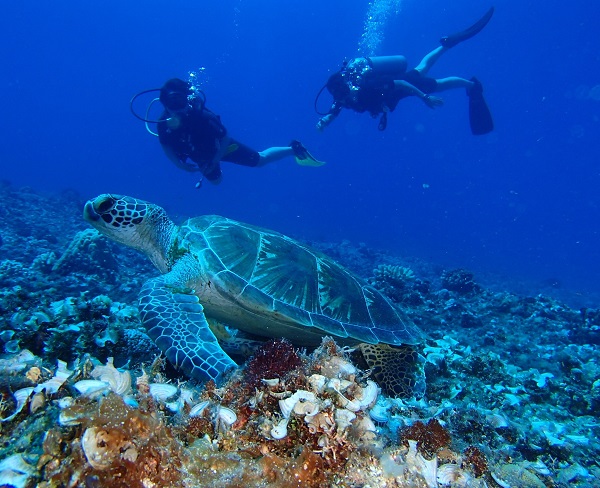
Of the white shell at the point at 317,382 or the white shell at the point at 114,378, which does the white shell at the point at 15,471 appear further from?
the white shell at the point at 317,382

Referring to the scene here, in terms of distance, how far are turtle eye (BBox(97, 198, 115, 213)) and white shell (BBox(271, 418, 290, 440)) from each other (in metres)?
3.67

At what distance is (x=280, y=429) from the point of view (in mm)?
1254

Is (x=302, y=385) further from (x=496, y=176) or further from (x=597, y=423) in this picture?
(x=496, y=176)

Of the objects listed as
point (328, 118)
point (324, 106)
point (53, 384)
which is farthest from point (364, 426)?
point (324, 106)

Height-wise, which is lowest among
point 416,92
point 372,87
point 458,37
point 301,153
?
point 301,153

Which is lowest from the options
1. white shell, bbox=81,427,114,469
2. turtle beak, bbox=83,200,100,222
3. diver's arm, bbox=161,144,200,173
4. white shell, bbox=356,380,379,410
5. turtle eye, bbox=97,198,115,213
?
white shell, bbox=81,427,114,469

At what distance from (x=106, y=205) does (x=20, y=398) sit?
9.99ft

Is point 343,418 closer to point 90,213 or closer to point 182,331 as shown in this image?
point 182,331

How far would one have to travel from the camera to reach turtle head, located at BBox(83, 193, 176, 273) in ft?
12.8

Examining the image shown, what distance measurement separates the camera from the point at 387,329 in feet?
12.3

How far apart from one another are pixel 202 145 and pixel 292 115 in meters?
132

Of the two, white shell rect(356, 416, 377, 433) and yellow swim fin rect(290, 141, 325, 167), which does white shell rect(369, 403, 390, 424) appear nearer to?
white shell rect(356, 416, 377, 433)

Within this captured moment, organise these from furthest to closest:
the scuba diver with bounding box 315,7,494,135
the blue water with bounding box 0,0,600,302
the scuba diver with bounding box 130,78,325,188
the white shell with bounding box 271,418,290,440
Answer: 1. the blue water with bounding box 0,0,600,302
2. the scuba diver with bounding box 315,7,494,135
3. the scuba diver with bounding box 130,78,325,188
4. the white shell with bounding box 271,418,290,440

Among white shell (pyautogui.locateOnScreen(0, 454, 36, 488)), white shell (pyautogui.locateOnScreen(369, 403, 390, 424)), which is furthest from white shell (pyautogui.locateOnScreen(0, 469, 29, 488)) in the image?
white shell (pyautogui.locateOnScreen(369, 403, 390, 424))
